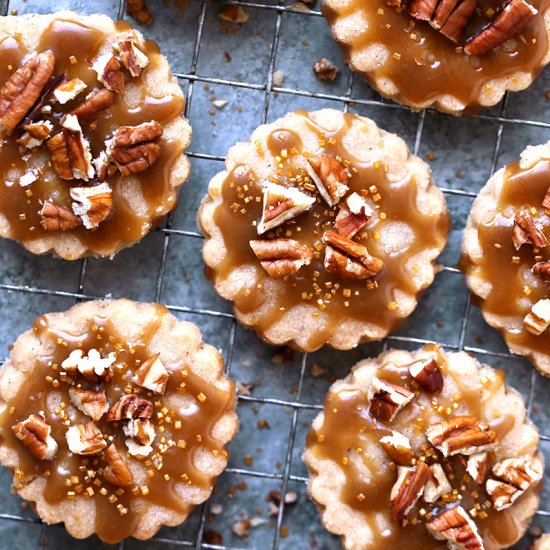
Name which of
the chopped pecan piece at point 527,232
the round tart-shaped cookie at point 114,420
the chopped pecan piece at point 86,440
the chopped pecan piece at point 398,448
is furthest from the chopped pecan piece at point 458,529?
the chopped pecan piece at point 86,440

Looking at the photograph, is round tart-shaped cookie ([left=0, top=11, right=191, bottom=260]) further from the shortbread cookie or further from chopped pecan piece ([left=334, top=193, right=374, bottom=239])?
the shortbread cookie

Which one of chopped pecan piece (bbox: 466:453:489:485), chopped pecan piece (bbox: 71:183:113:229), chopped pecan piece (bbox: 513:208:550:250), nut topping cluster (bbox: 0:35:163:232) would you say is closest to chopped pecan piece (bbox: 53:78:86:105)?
nut topping cluster (bbox: 0:35:163:232)

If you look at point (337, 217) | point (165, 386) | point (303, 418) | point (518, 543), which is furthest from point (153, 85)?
point (518, 543)

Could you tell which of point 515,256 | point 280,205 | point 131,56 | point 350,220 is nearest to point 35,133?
point 131,56

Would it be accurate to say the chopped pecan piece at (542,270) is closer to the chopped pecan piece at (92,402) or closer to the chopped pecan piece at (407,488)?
the chopped pecan piece at (407,488)

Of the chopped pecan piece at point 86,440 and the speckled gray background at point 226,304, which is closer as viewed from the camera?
the chopped pecan piece at point 86,440

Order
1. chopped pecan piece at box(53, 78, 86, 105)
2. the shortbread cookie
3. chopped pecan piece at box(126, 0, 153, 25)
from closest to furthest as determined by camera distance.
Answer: chopped pecan piece at box(53, 78, 86, 105), the shortbread cookie, chopped pecan piece at box(126, 0, 153, 25)
